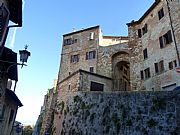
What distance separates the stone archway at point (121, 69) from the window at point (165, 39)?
24.7 feet

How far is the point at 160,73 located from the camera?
20438 mm

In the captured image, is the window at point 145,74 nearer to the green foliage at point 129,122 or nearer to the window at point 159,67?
the window at point 159,67

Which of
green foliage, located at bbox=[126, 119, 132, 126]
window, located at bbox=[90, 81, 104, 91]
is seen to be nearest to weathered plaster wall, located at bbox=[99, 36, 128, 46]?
window, located at bbox=[90, 81, 104, 91]

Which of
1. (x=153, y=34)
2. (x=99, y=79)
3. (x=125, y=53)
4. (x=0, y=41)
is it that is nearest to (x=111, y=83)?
(x=99, y=79)

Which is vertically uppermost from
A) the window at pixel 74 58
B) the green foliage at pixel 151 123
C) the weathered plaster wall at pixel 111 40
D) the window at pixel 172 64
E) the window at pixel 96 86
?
the weathered plaster wall at pixel 111 40

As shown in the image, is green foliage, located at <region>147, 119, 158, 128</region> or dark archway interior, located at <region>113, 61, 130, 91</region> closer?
green foliage, located at <region>147, 119, 158, 128</region>

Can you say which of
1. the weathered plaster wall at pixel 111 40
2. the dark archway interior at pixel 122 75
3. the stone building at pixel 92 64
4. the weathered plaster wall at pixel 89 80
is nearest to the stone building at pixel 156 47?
the stone building at pixel 92 64

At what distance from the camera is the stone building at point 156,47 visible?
62.7ft

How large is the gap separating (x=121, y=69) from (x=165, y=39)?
33.3 feet

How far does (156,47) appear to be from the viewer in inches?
858

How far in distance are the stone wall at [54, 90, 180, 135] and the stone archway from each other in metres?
10.9

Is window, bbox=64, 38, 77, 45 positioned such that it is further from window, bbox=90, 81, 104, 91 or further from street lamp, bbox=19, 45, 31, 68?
street lamp, bbox=19, 45, 31, 68

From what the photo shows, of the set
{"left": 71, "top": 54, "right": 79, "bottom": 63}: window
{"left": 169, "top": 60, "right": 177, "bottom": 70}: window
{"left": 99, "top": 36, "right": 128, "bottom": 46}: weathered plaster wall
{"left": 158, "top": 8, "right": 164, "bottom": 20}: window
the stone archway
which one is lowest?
{"left": 169, "top": 60, "right": 177, "bottom": 70}: window

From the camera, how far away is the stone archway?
27947 millimetres
